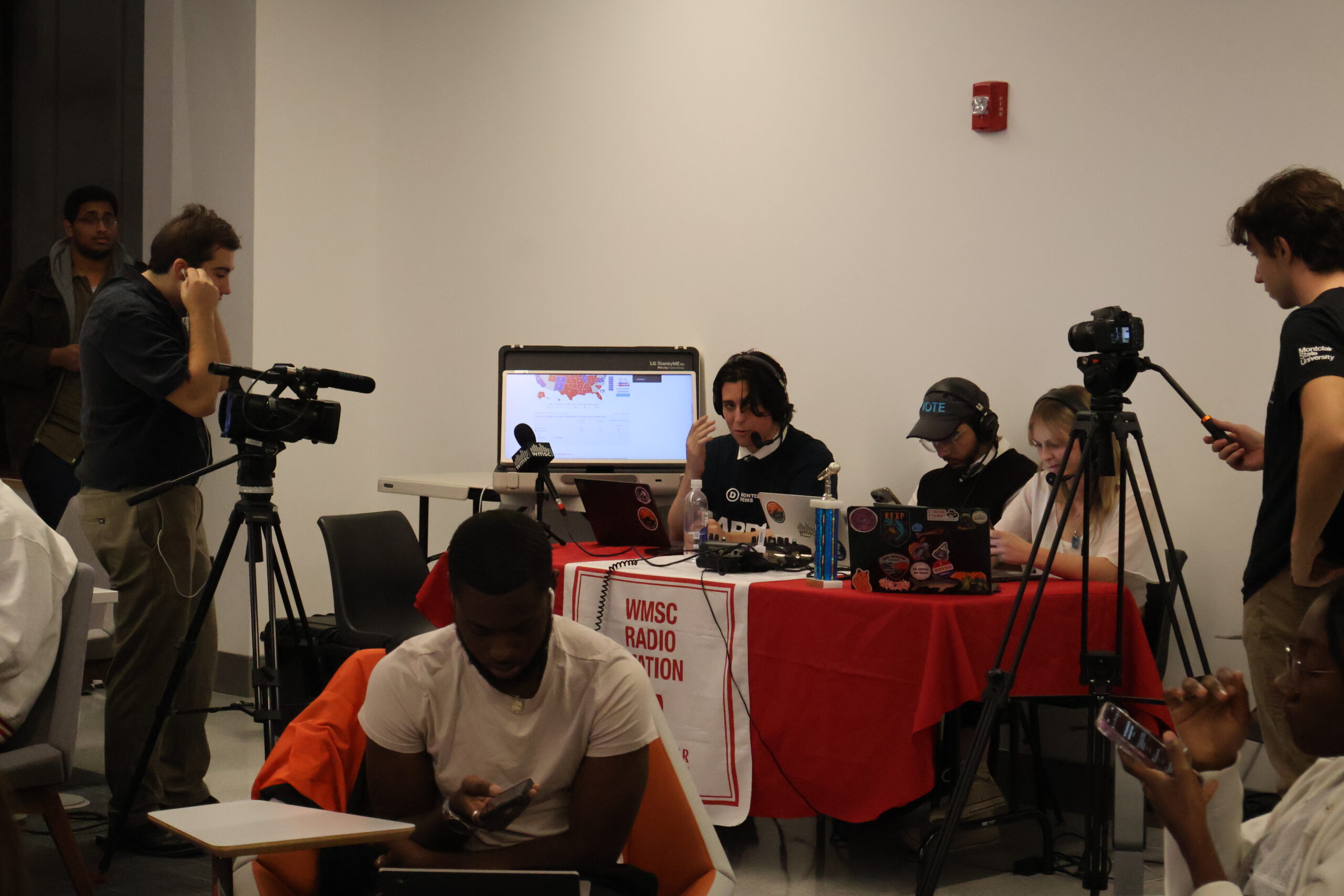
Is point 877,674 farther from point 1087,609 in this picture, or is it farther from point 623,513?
point 623,513

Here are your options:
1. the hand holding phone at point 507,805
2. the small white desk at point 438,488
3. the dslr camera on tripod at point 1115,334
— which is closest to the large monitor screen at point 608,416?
the small white desk at point 438,488

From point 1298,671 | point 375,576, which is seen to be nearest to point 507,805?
point 1298,671

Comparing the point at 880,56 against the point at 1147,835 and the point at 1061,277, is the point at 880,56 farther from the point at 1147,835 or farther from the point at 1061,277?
the point at 1147,835

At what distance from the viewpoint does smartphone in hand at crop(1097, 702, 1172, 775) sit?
1395 millimetres

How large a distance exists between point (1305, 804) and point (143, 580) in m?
2.84

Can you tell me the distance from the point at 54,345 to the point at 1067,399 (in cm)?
389

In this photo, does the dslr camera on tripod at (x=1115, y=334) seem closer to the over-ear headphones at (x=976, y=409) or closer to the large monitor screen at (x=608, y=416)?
the over-ear headphones at (x=976, y=409)

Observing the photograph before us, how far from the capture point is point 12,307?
193 inches

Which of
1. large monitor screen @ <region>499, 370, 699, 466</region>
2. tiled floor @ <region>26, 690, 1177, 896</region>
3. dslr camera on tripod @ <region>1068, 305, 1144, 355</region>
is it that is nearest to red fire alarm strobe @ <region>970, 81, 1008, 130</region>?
large monitor screen @ <region>499, 370, 699, 466</region>

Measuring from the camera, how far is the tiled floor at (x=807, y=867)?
3004 mm

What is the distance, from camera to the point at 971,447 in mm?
3689

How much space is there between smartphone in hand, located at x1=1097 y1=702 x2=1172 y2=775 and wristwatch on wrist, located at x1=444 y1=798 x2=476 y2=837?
86 centimetres

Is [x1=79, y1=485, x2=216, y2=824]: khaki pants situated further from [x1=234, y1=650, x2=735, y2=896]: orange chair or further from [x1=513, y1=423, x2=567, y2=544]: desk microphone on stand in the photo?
[x1=234, y1=650, x2=735, y2=896]: orange chair

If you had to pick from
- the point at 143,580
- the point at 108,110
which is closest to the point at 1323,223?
the point at 143,580
